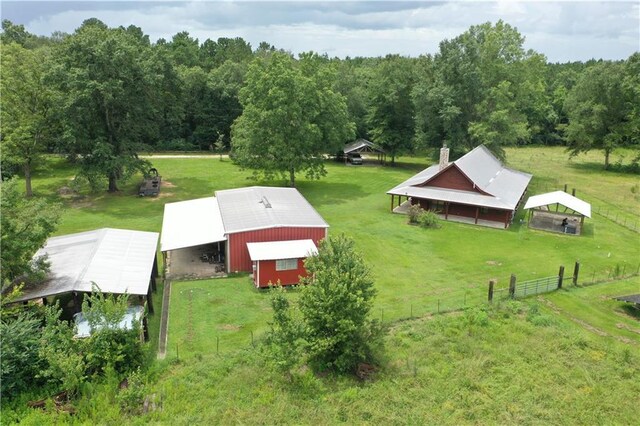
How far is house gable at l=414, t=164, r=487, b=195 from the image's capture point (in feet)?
121

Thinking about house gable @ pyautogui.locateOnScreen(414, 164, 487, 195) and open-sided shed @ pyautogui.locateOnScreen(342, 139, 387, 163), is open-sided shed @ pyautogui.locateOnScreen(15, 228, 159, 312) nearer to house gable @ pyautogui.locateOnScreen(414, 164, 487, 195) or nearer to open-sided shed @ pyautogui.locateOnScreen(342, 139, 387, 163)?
house gable @ pyautogui.locateOnScreen(414, 164, 487, 195)

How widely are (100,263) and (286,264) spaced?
340 inches

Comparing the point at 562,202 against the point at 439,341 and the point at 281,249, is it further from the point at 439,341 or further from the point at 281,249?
the point at 281,249

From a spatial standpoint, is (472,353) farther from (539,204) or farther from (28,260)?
(539,204)

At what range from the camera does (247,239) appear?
25.9 meters

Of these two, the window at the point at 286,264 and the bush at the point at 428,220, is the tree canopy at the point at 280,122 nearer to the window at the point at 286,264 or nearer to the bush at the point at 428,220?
the bush at the point at 428,220

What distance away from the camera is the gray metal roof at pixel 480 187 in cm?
3525

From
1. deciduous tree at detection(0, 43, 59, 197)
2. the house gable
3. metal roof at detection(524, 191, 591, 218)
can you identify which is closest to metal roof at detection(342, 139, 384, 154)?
the house gable

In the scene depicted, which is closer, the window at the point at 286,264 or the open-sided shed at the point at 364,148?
the window at the point at 286,264

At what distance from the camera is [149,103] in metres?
42.0

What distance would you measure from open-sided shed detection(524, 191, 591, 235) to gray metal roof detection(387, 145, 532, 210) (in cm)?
172

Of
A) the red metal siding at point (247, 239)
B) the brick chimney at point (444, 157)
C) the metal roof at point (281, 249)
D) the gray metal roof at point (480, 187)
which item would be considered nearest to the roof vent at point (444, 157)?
the brick chimney at point (444, 157)

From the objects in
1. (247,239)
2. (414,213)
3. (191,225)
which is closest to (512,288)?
(414,213)

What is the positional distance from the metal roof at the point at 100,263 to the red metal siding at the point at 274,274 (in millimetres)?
5330
